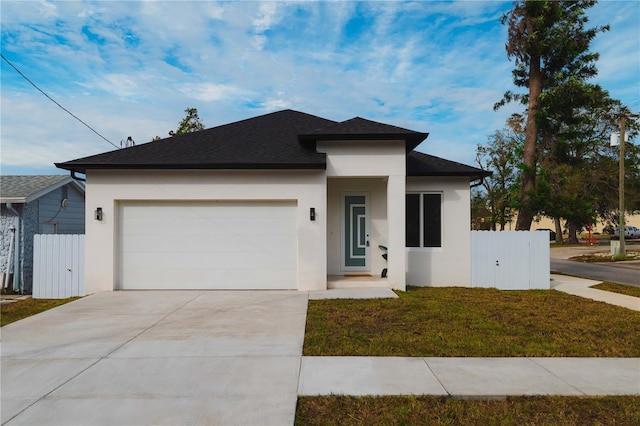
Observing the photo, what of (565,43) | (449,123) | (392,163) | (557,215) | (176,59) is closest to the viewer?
(392,163)

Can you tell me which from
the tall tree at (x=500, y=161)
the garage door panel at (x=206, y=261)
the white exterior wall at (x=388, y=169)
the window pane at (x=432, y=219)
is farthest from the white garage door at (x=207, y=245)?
the tall tree at (x=500, y=161)

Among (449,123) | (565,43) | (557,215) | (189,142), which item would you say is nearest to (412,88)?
(449,123)

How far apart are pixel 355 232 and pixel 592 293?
6.56m

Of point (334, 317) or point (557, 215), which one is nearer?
point (334, 317)

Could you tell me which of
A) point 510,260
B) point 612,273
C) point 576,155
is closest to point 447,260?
point 510,260

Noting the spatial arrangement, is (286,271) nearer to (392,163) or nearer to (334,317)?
(334,317)

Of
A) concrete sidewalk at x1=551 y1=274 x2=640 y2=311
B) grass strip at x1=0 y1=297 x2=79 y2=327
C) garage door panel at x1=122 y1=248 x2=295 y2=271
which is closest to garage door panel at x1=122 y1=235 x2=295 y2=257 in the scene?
garage door panel at x1=122 y1=248 x2=295 y2=271

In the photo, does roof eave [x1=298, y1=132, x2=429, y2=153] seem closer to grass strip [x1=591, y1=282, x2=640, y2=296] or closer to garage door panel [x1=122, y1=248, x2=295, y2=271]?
garage door panel [x1=122, y1=248, x2=295, y2=271]

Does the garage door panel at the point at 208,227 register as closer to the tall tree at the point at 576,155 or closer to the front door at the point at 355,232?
the front door at the point at 355,232

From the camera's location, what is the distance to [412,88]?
14.9m

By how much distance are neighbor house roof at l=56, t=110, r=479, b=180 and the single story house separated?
3873mm

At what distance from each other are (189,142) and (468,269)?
8939 mm

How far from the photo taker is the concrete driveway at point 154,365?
3467mm

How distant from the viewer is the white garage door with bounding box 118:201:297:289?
9695mm
